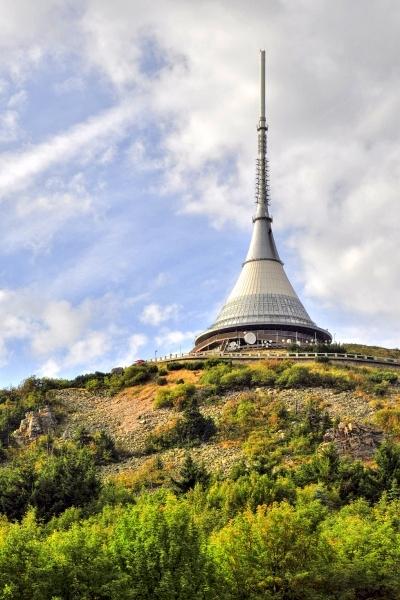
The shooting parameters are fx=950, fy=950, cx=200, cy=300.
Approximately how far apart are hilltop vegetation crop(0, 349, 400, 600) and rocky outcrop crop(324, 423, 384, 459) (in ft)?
0.62

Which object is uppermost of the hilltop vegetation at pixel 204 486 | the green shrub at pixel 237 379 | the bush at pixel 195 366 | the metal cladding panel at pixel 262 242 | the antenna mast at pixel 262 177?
the antenna mast at pixel 262 177

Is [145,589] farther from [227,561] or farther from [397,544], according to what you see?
[397,544]

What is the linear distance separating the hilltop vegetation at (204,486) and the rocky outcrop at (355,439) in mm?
188

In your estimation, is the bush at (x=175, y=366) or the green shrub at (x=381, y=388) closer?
the green shrub at (x=381, y=388)

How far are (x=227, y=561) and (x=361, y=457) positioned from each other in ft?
63.5

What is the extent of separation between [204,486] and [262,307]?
3575 cm

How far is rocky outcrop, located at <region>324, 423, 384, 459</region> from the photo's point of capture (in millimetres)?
44844

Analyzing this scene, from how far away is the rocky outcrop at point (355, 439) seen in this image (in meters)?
44.8

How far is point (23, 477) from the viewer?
131ft

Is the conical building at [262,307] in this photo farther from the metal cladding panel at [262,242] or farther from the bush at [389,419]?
the bush at [389,419]

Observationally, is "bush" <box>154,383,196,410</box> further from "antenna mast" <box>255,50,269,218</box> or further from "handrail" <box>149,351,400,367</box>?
"antenna mast" <box>255,50,269,218</box>

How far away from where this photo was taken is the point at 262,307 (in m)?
74.6

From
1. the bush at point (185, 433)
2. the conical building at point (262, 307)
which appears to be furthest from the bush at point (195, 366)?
the bush at point (185, 433)

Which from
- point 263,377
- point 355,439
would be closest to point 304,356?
point 263,377
